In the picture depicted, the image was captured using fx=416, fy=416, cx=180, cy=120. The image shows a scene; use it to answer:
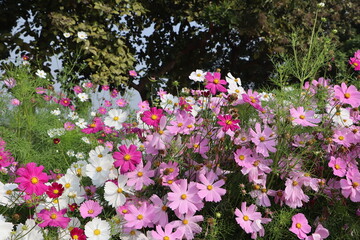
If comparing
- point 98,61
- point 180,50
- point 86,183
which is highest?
point 86,183

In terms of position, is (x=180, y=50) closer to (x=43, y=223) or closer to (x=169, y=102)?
(x=169, y=102)

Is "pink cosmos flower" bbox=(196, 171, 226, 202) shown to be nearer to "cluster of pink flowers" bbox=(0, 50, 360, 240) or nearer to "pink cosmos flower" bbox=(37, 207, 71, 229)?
"cluster of pink flowers" bbox=(0, 50, 360, 240)

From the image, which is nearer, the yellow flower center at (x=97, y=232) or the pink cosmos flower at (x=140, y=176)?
the yellow flower center at (x=97, y=232)

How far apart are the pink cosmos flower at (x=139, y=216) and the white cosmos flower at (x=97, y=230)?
8 cm

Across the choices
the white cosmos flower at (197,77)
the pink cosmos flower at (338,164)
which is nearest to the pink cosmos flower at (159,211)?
the white cosmos flower at (197,77)

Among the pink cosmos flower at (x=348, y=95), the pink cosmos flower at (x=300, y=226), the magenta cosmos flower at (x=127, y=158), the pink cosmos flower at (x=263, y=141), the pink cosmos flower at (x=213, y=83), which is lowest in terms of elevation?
the pink cosmos flower at (x=300, y=226)

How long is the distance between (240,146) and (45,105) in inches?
107

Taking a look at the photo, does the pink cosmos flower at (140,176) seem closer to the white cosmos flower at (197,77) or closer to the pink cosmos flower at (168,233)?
the pink cosmos flower at (168,233)

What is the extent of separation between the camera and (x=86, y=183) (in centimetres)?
214

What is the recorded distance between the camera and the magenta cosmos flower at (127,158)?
163cm

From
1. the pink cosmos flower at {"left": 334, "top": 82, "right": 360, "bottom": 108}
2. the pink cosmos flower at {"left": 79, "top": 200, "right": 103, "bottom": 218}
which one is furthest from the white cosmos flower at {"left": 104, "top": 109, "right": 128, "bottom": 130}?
the pink cosmos flower at {"left": 334, "top": 82, "right": 360, "bottom": 108}

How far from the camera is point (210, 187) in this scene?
1688 mm

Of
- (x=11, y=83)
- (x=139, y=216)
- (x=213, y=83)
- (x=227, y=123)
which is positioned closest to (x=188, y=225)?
(x=139, y=216)

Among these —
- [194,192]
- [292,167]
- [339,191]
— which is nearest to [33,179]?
[194,192]
